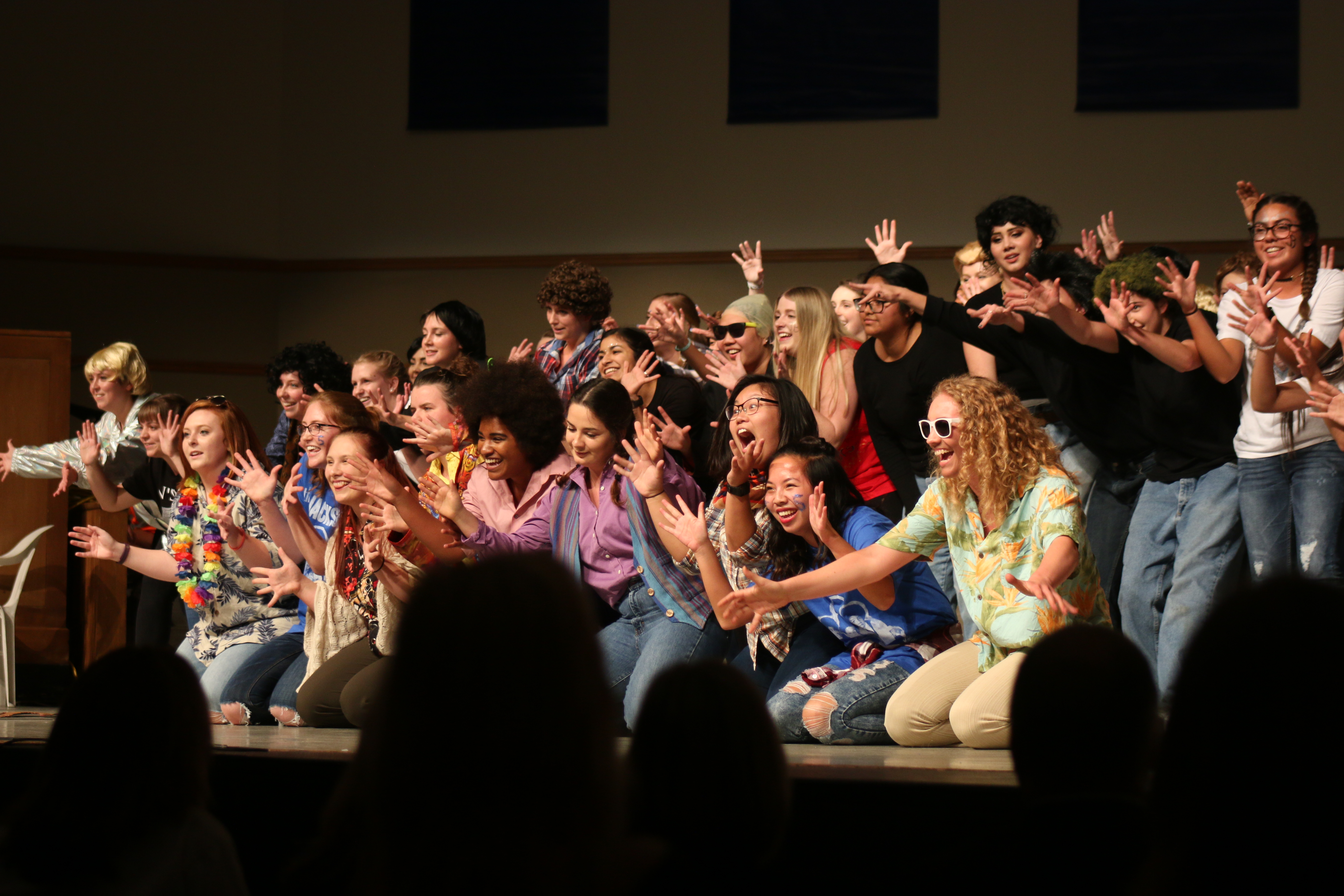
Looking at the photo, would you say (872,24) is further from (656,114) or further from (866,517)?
(866,517)

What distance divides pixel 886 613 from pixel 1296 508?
3.52 feet

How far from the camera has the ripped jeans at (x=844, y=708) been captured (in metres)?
3.23

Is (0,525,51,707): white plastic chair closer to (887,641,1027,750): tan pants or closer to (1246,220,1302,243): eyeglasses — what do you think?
(887,641,1027,750): tan pants

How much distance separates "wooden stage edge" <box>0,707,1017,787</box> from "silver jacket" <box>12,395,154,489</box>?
1963mm

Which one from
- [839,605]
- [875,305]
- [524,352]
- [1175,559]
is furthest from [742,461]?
[524,352]

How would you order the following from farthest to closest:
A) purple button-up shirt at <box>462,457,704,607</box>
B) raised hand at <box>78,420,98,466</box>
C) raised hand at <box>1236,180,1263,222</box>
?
raised hand at <box>78,420,98,466</box> → purple button-up shirt at <box>462,457,704,607</box> → raised hand at <box>1236,180,1263,222</box>

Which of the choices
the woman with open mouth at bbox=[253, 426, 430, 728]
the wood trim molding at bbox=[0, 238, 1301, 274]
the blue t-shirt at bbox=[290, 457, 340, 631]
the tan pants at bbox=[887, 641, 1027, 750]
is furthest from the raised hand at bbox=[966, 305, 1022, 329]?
the wood trim molding at bbox=[0, 238, 1301, 274]

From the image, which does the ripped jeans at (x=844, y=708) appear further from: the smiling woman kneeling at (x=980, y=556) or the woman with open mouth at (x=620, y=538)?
the woman with open mouth at (x=620, y=538)

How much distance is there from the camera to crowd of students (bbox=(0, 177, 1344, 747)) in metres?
3.18

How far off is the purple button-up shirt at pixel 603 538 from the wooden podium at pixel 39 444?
270 centimetres

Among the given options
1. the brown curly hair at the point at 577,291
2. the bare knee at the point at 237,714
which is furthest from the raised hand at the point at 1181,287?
the bare knee at the point at 237,714

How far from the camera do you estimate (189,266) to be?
803 centimetres

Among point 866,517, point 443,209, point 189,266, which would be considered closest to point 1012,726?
point 866,517

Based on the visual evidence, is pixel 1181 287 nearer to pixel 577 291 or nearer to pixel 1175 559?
pixel 1175 559
